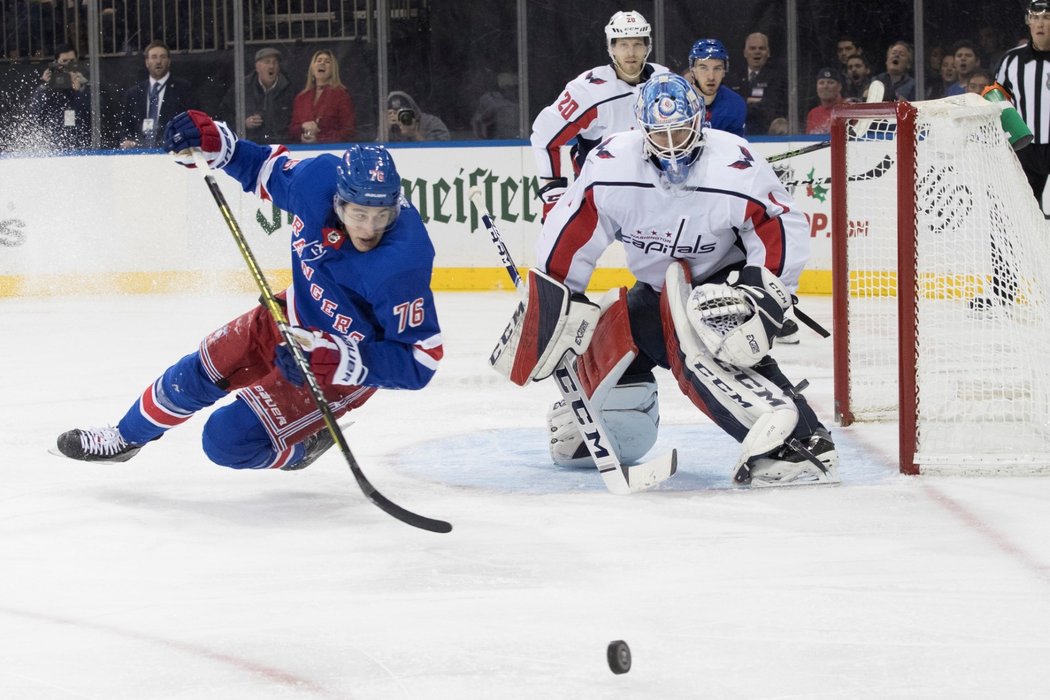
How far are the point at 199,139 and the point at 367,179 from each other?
1.83 feet

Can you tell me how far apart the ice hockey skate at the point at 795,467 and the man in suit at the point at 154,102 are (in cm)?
529

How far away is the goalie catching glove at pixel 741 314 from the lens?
10.4 ft

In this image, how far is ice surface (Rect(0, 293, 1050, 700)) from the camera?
6.76ft

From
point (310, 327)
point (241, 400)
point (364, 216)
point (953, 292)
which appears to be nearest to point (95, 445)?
point (241, 400)

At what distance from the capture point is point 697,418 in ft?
13.6

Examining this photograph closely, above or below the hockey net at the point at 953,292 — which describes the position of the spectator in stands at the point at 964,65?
above

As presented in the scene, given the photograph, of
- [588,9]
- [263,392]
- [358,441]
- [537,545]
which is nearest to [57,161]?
[588,9]

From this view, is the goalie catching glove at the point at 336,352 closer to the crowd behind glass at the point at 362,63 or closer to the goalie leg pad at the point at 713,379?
the goalie leg pad at the point at 713,379

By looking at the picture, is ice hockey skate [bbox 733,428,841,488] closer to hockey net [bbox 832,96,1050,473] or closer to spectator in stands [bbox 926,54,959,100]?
hockey net [bbox 832,96,1050,473]

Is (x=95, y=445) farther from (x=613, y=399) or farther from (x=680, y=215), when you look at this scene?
(x=680, y=215)

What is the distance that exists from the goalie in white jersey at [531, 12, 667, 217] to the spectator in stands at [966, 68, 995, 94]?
7.94 ft

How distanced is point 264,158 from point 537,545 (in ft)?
3.62

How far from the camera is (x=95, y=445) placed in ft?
10.8

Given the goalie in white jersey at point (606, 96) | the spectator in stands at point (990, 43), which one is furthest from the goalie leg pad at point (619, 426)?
the spectator in stands at point (990, 43)
